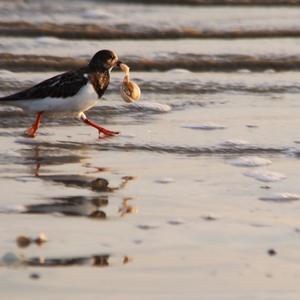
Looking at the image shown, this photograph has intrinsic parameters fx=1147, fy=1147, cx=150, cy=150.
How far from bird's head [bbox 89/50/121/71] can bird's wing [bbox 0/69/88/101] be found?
0.18 meters

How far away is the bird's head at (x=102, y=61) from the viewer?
25.6 feet

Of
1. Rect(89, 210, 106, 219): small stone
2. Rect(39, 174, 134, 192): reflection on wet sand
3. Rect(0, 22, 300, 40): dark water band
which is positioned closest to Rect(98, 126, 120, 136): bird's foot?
Rect(39, 174, 134, 192): reflection on wet sand

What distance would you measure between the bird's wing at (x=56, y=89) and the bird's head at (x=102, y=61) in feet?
0.58

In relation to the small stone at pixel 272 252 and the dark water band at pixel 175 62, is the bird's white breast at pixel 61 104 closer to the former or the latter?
the dark water band at pixel 175 62

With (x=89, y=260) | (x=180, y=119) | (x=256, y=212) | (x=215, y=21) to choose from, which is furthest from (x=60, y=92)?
(x=215, y=21)

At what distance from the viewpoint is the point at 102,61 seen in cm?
789

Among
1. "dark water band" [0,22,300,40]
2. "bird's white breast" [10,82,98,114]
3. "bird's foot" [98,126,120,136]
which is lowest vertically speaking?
"bird's foot" [98,126,120,136]

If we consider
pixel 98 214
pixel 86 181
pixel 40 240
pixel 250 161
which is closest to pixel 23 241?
pixel 40 240

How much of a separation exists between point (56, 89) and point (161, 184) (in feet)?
6.27

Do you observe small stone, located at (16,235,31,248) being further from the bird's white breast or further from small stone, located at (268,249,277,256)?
the bird's white breast

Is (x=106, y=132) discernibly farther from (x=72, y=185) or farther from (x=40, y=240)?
(x=40, y=240)

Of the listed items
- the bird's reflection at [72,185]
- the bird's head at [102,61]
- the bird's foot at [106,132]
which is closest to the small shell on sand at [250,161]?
the bird's reflection at [72,185]

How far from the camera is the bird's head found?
7.80 metres

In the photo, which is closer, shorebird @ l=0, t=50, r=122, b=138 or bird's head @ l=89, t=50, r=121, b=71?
shorebird @ l=0, t=50, r=122, b=138
